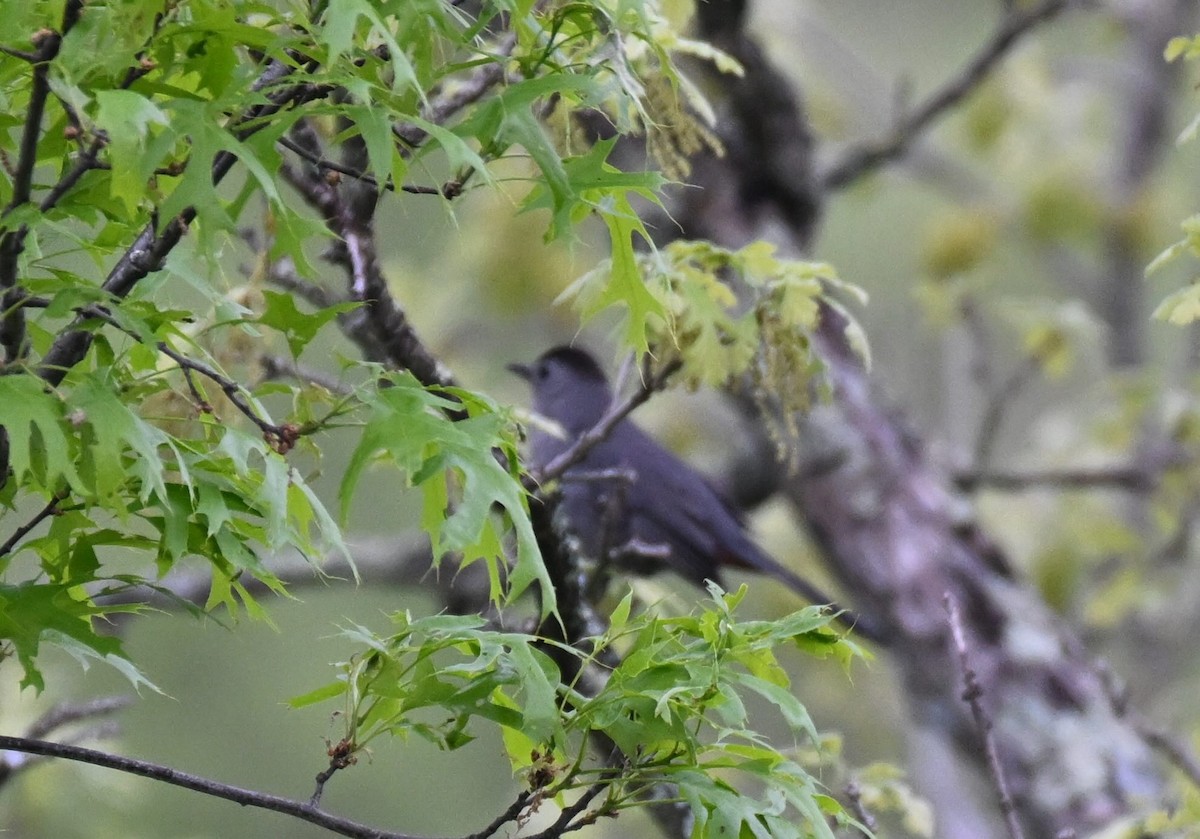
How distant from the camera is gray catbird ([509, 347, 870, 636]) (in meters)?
4.18

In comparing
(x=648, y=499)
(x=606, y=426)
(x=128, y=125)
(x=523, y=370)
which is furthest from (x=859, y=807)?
(x=523, y=370)

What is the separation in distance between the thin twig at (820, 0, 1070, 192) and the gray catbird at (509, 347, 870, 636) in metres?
0.97

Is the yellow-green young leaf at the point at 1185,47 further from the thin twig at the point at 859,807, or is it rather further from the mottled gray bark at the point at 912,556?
the mottled gray bark at the point at 912,556

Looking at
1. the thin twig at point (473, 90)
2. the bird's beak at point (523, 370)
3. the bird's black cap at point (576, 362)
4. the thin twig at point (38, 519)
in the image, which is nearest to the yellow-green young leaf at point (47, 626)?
the thin twig at point (38, 519)

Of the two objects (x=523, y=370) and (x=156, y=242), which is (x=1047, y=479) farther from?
(x=156, y=242)

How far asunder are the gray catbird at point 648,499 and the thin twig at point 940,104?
973 mm

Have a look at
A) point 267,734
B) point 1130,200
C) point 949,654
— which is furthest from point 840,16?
point 949,654

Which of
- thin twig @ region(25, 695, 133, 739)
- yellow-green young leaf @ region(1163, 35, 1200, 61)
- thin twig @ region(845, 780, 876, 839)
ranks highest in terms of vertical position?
yellow-green young leaf @ region(1163, 35, 1200, 61)

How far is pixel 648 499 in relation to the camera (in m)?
4.34

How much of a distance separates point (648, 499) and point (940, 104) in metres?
1.46

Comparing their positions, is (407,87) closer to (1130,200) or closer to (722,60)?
(722,60)

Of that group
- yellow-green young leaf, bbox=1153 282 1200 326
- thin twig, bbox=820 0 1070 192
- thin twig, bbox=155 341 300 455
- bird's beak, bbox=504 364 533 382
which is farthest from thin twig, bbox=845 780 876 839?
bird's beak, bbox=504 364 533 382

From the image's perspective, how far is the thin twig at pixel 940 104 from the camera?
3865 millimetres

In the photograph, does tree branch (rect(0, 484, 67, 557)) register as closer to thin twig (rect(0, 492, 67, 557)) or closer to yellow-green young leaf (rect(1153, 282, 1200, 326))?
thin twig (rect(0, 492, 67, 557))
